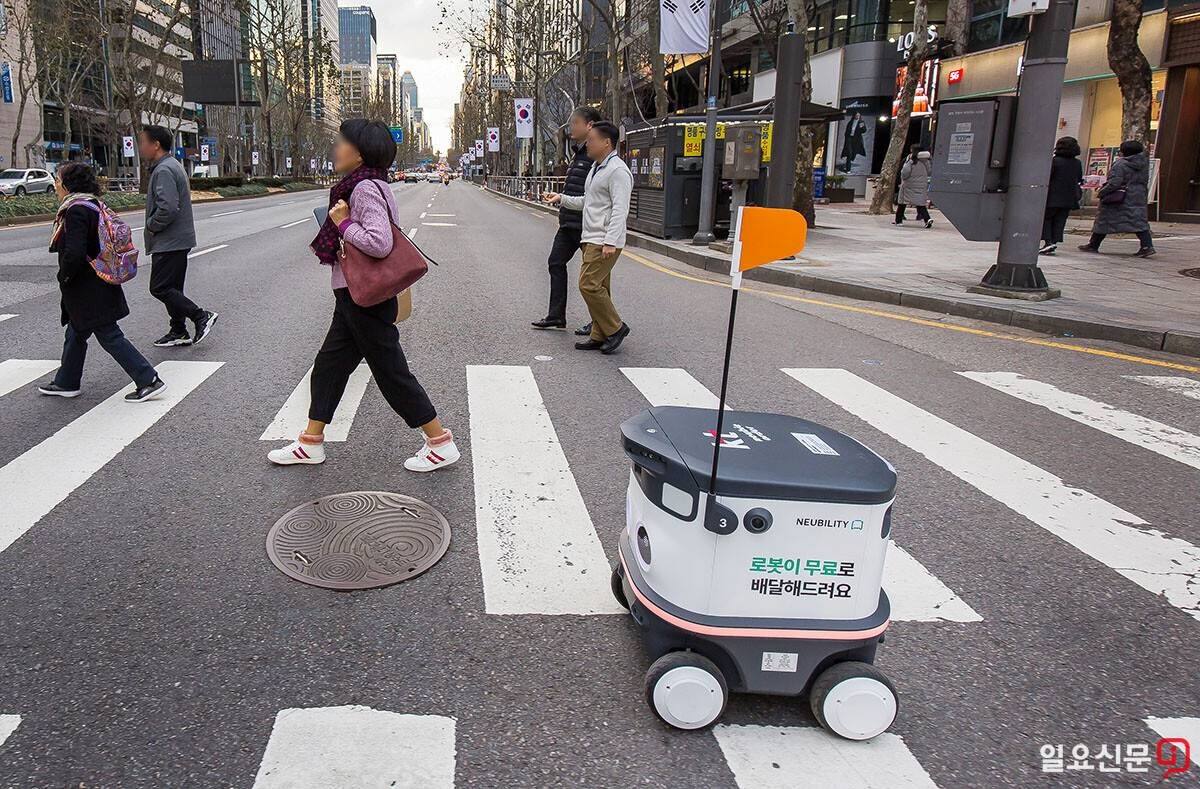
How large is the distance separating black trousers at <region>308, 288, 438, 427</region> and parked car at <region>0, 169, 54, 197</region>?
43784mm

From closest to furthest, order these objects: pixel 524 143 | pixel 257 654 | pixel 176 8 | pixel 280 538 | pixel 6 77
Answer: pixel 257 654, pixel 280 538, pixel 176 8, pixel 6 77, pixel 524 143

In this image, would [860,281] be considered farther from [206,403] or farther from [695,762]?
[695,762]

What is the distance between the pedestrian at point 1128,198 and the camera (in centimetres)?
1442

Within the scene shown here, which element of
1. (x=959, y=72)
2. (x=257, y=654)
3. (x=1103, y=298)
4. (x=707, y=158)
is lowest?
(x=257, y=654)

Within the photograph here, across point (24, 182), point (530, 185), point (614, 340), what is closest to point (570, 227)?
point (614, 340)

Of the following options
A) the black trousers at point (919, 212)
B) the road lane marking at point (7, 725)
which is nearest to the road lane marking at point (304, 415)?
the road lane marking at point (7, 725)

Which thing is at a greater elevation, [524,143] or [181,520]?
[524,143]

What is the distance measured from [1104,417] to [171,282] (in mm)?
7388

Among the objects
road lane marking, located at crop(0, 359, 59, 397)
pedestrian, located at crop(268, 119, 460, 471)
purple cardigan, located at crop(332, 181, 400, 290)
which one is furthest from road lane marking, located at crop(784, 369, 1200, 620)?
road lane marking, located at crop(0, 359, 59, 397)

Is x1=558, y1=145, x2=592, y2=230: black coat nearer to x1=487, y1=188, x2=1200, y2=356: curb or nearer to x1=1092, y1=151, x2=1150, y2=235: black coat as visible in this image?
x1=487, y1=188, x2=1200, y2=356: curb

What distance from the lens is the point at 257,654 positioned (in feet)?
9.54

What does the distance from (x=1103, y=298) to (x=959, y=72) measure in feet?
73.4

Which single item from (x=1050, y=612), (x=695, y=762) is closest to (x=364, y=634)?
(x=695, y=762)

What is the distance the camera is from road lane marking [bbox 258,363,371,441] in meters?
5.21
